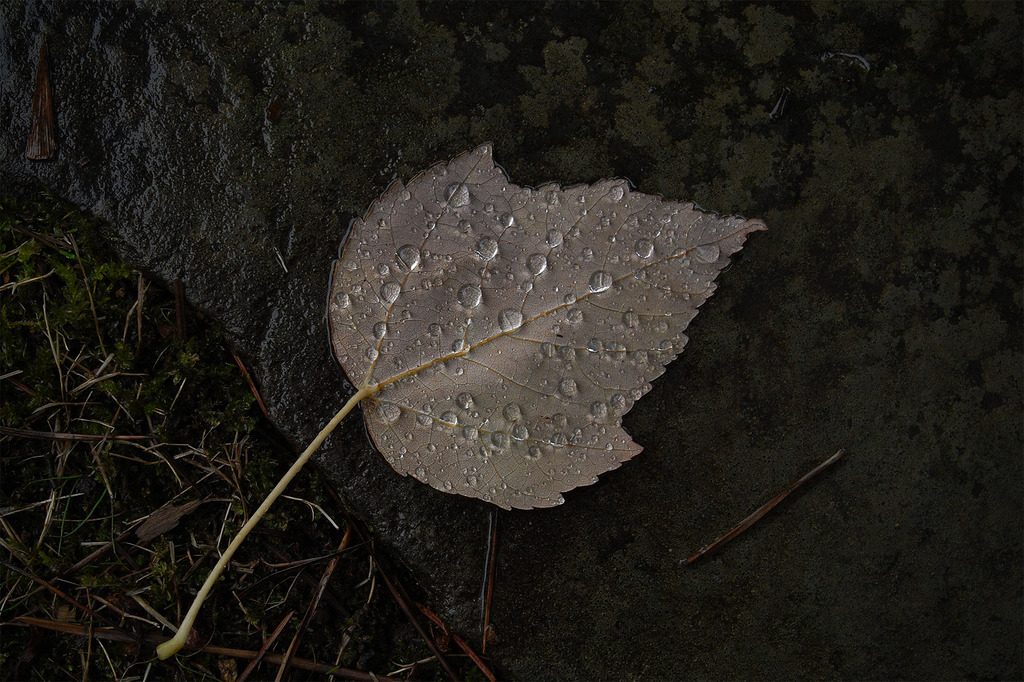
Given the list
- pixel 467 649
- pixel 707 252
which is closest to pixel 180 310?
pixel 467 649

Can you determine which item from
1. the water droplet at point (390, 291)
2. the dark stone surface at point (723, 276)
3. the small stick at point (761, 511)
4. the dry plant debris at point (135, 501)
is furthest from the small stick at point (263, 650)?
the small stick at point (761, 511)

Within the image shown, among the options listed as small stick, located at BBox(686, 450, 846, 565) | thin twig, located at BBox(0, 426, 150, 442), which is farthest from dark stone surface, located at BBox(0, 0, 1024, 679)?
thin twig, located at BBox(0, 426, 150, 442)

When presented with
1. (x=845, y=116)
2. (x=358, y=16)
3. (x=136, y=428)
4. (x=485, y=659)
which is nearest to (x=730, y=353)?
(x=845, y=116)

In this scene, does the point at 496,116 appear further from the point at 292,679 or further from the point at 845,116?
the point at 292,679

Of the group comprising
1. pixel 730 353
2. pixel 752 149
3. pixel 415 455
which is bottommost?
pixel 415 455

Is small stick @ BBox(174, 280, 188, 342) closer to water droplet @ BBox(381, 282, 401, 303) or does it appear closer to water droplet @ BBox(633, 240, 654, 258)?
water droplet @ BBox(381, 282, 401, 303)

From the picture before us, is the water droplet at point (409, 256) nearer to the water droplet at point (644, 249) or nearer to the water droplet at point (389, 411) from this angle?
the water droplet at point (389, 411)

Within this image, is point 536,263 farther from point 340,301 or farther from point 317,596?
point 317,596
